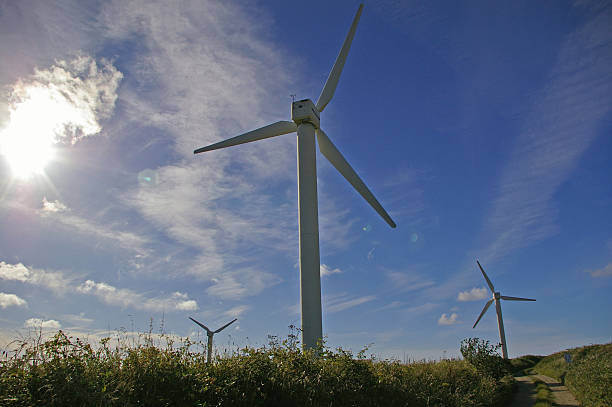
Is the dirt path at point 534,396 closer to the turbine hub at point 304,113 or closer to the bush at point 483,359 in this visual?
the bush at point 483,359

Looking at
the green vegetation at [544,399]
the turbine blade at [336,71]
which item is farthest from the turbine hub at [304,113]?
the green vegetation at [544,399]

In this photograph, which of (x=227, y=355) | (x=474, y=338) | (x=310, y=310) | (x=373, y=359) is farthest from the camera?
(x=474, y=338)

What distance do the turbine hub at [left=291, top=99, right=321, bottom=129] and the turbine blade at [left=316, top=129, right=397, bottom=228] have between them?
1.29m

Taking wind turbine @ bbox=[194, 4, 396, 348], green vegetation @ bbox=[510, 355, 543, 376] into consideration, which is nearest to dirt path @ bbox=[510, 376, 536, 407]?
wind turbine @ bbox=[194, 4, 396, 348]

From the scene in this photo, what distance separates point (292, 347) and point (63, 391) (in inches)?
275

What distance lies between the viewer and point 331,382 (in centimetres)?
1144

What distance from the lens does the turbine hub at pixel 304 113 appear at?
82.3 feet

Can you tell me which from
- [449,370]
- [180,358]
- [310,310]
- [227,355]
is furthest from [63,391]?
[449,370]

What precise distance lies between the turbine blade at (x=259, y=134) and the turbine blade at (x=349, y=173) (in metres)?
2.23

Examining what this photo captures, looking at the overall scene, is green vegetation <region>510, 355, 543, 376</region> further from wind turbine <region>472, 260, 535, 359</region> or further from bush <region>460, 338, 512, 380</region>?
Result: bush <region>460, 338, 512, 380</region>

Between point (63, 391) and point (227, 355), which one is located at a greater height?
point (227, 355)

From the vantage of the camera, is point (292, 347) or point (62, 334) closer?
point (62, 334)

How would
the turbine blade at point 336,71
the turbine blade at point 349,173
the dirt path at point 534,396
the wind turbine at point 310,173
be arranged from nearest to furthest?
the wind turbine at point 310,173, the dirt path at point 534,396, the turbine blade at point 349,173, the turbine blade at point 336,71

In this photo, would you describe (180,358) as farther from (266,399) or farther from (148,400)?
(266,399)
